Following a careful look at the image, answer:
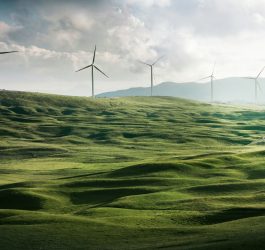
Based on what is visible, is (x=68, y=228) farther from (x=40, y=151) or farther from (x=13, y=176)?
(x=40, y=151)

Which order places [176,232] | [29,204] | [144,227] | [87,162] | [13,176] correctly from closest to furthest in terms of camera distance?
1. [176,232]
2. [144,227]
3. [29,204]
4. [13,176]
5. [87,162]

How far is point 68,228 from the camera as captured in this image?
4928 centimetres

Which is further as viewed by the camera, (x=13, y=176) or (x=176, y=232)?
(x=13, y=176)

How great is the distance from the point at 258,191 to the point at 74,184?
27868 mm

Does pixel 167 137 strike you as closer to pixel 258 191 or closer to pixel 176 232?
pixel 258 191

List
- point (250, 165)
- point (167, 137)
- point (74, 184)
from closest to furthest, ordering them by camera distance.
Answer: point (74, 184)
point (250, 165)
point (167, 137)

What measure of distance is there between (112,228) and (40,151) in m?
109

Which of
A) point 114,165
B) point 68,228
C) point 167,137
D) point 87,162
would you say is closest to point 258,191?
point 68,228

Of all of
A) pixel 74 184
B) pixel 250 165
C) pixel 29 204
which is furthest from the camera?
pixel 250 165

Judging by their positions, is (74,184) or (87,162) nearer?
A: (74,184)

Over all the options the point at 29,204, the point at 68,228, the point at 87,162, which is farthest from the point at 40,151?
the point at 68,228

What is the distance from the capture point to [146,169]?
91.2m

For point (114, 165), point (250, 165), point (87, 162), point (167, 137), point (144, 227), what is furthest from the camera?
point (167, 137)

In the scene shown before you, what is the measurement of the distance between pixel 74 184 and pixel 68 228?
29604mm
